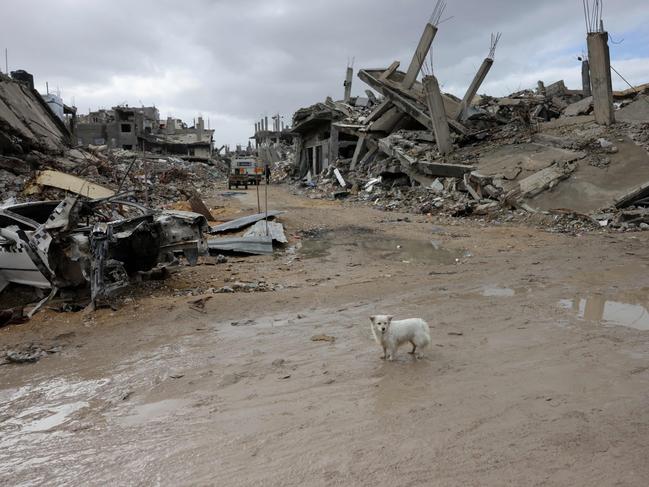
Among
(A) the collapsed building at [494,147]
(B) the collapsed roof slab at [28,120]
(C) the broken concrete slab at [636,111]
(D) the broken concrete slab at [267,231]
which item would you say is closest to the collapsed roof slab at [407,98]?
(A) the collapsed building at [494,147]

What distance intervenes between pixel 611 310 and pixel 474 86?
58.6ft

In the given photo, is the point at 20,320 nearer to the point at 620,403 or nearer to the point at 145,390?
the point at 145,390

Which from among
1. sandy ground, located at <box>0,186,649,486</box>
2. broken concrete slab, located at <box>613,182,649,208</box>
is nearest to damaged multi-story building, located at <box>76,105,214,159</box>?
broken concrete slab, located at <box>613,182,649,208</box>

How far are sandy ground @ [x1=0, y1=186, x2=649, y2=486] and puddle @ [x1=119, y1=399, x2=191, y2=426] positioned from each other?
2 cm

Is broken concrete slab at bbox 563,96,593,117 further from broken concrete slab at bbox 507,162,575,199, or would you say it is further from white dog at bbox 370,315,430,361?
white dog at bbox 370,315,430,361

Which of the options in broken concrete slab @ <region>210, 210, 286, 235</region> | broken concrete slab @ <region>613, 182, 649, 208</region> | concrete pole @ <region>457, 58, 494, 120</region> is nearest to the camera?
broken concrete slab @ <region>613, 182, 649, 208</region>

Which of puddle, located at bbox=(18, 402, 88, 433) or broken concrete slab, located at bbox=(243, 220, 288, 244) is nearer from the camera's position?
puddle, located at bbox=(18, 402, 88, 433)

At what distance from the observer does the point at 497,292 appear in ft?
23.6

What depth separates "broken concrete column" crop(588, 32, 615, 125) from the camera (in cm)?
1622

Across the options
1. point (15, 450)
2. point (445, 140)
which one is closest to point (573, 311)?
point (15, 450)

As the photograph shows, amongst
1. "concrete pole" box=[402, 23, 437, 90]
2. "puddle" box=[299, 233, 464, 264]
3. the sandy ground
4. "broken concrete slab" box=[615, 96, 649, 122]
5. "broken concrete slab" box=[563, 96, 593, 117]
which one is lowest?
the sandy ground

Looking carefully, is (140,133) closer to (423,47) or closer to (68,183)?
(423,47)

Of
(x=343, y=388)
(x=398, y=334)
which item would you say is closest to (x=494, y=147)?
(x=398, y=334)

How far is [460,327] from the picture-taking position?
5688 mm
